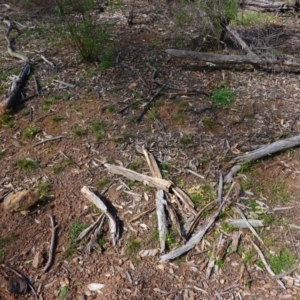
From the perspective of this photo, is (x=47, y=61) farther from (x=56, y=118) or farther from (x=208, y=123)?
(x=208, y=123)

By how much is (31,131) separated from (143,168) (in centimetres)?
132

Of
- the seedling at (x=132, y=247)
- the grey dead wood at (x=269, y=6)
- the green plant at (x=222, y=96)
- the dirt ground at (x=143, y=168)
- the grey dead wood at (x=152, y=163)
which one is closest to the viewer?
the dirt ground at (x=143, y=168)

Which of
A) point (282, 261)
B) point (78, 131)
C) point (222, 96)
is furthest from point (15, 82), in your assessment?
point (282, 261)

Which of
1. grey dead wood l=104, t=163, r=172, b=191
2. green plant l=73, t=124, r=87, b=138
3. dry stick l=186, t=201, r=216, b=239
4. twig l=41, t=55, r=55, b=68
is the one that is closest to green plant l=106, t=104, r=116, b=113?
green plant l=73, t=124, r=87, b=138

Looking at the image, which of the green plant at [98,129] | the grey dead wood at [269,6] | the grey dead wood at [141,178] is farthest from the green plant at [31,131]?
the grey dead wood at [269,6]

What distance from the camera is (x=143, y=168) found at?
3773mm

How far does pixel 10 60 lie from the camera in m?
5.58

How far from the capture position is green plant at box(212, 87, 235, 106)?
4.68 metres

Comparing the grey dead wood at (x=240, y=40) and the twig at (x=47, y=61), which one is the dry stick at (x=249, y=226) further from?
the twig at (x=47, y=61)

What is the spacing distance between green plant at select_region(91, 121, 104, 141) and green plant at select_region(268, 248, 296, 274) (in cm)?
204

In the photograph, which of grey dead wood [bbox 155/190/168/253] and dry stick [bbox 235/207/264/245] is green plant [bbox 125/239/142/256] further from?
dry stick [bbox 235/207/264/245]

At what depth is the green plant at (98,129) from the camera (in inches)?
163

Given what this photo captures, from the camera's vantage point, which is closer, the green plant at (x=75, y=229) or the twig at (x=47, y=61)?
the green plant at (x=75, y=229)

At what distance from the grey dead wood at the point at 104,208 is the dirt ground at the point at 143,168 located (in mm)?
45
